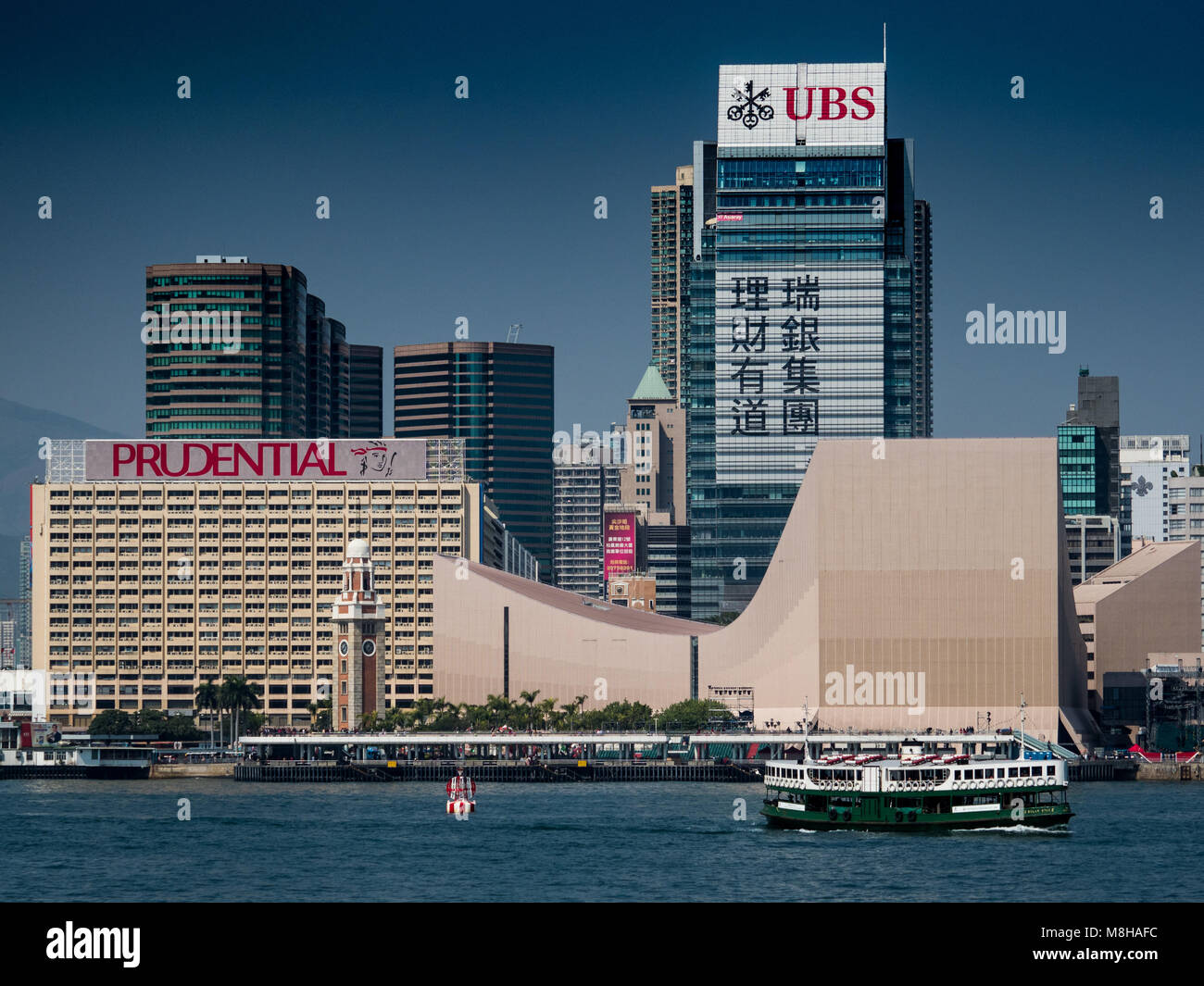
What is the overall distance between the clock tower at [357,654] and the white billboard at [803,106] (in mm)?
77476

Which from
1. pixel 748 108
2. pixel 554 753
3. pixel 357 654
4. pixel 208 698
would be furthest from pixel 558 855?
pixel 748 108

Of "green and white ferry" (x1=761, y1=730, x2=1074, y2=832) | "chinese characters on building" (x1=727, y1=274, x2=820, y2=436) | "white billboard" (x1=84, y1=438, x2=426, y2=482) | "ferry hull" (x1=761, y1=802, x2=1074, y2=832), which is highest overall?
"chinese characters on building" (x1=727, y1=274, x2=820, y2=436)

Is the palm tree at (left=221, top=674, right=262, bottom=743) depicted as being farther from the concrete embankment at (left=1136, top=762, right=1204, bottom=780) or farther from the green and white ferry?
the green and white ferry

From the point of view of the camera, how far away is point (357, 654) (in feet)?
471

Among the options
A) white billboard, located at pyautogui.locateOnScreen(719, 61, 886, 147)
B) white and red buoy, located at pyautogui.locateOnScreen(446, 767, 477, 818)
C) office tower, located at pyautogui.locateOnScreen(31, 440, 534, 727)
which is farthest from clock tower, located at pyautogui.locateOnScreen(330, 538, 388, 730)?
white billboard, located at pyautogui.locateOnScreen(719, 61, 886, 147)

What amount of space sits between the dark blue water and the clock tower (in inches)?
1802

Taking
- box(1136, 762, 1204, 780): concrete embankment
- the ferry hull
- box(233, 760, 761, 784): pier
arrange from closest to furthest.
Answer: the ferry hull, box(1136, 762, 1204, 780): concrete embankment, box(233, 760, 761, 784): pier

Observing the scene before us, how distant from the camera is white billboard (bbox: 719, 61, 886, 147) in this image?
196500mm

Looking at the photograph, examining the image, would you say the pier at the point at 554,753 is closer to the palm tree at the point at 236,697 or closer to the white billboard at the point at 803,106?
the palm tree at the point at 236,697

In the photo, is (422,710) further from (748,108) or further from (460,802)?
(748,108)

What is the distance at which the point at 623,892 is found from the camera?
53031mm

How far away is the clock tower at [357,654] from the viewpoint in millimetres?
142625
